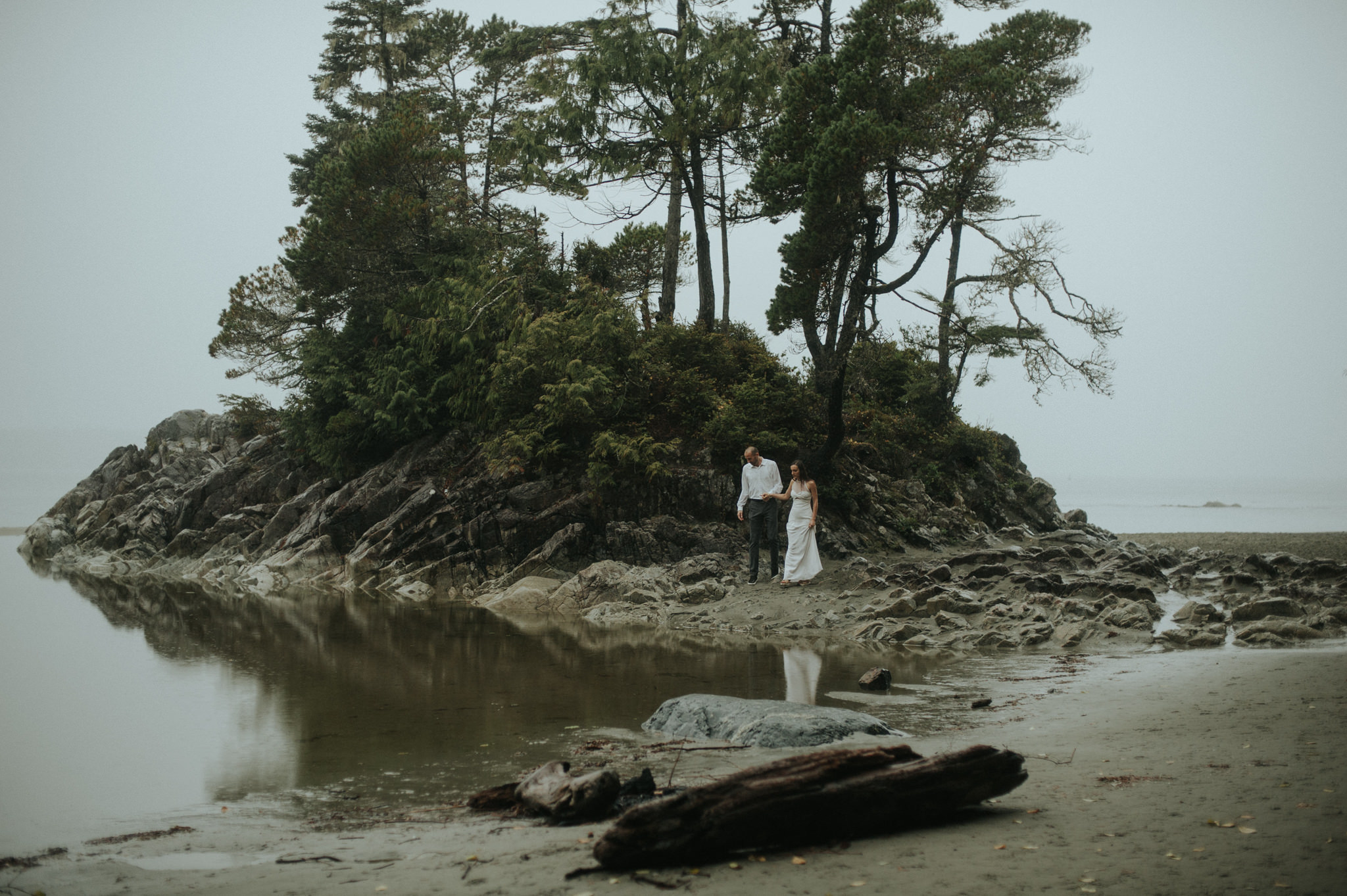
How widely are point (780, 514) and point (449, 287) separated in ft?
38.5

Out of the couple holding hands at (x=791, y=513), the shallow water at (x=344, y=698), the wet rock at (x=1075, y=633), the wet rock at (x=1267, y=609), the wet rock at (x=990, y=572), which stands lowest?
the shallow water at (x=344, y=698)

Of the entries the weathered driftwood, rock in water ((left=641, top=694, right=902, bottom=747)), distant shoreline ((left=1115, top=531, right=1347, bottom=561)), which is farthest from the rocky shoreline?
the weathered driftwood

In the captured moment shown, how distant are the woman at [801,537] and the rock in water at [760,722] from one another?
271 inches

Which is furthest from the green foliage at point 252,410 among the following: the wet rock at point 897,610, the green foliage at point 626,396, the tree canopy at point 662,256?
the wet rock at point 897,610

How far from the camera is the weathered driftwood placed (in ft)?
13.9

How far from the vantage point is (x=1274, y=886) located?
3137 mm

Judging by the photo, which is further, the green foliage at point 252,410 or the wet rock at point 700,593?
the green foliage at point 252,410

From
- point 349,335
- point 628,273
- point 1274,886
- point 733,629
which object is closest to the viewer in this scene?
point 1274,886

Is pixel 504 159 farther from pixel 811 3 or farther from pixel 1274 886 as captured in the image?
pixel 1274 886

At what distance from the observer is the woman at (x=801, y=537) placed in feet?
44.0

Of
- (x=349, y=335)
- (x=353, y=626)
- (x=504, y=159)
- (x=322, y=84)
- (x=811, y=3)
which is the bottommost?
(x=353, y=626)

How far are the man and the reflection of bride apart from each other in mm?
3669

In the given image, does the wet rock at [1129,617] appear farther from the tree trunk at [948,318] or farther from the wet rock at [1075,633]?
the tree trunk at [948,318]

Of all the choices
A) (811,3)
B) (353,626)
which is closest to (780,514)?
(353,626)
